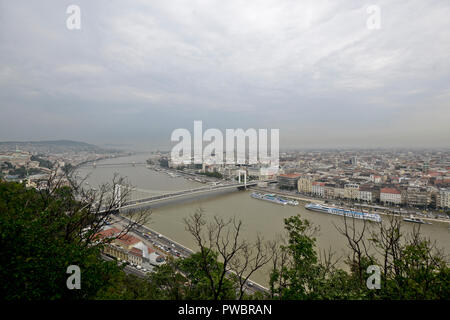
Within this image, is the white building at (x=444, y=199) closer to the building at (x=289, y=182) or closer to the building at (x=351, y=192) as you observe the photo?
the building at (x=351, y=192)

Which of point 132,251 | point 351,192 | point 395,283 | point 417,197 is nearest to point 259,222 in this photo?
point 132,251

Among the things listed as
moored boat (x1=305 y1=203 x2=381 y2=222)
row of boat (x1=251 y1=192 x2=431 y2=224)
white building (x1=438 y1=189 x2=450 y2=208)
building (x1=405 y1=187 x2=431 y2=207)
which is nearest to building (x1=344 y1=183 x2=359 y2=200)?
building (x1=405 y1=187 x2=431 y2=207)

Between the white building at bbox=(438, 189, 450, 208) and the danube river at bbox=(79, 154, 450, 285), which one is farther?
the white building at bbox=(438, 189, 450, 208)

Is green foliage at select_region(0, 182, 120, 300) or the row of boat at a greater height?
green foliage at select_region(0, 182, 120, 300)

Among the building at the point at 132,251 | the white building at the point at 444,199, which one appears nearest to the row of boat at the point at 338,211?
the white building at the point at 444,199

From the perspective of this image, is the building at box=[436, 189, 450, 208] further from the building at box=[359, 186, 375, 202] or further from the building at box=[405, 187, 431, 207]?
the building at box=[359, 186, 375, 202]

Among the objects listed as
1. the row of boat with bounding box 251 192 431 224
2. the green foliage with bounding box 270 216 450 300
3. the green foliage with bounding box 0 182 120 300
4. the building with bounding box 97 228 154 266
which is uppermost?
the green foliage with bounding box 0 182 120 300
